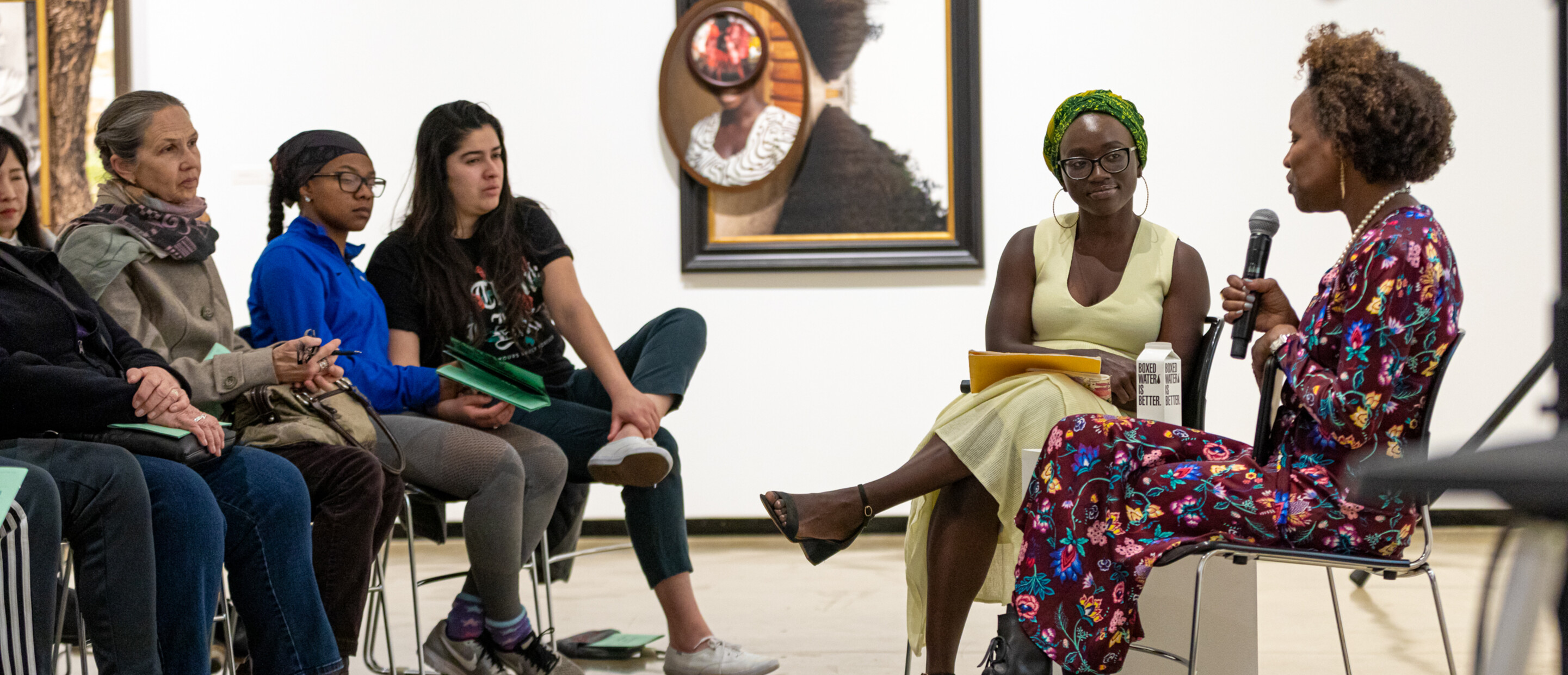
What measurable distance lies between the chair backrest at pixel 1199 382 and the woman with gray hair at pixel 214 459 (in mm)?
1508

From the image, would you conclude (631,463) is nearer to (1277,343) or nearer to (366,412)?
(366,412)

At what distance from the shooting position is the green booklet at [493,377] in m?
2.42

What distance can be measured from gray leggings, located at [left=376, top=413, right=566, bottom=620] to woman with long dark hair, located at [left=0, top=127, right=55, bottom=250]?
71cm

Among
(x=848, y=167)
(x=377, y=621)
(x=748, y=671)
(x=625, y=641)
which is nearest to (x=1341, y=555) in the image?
(x=748, y=671)

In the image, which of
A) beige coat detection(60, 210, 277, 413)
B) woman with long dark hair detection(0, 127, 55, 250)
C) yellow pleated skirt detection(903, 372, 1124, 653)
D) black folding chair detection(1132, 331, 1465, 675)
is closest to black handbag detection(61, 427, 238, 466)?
beige coat detection(60, 210, 277, 413)

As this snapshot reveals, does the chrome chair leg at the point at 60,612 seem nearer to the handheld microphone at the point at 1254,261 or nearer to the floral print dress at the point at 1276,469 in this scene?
the floral print dress at the point at 1276,469

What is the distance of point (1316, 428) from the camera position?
73.4 inches

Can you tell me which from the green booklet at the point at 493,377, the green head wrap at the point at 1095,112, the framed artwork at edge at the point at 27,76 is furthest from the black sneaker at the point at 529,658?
the framed artwork at edge at the point at 27,76

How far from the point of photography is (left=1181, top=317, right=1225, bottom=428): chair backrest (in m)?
2.30

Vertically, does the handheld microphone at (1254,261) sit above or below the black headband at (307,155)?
below

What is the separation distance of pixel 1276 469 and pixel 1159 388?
1.10 feet

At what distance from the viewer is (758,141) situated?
4289 mm

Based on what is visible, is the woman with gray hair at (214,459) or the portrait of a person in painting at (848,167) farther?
the portrait of a person in painting at (848,167)

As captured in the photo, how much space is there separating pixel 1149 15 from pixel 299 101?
3038 millimetres
